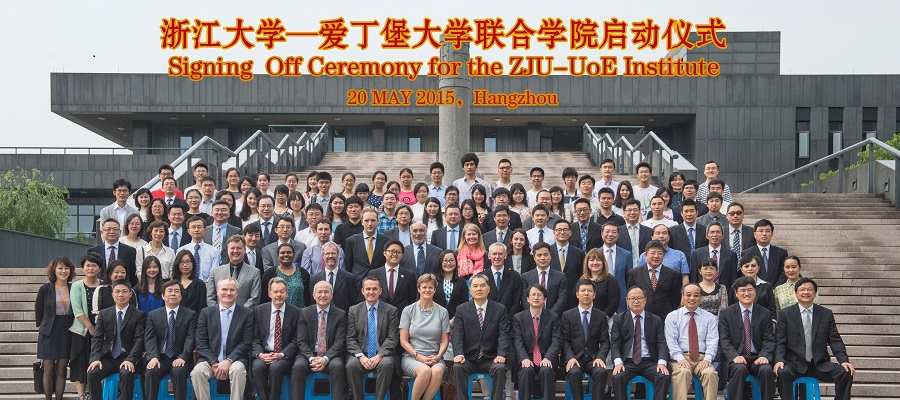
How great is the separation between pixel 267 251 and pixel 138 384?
1728mm

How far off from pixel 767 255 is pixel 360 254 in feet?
13.4

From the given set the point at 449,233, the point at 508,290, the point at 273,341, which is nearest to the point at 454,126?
the point at 449,233

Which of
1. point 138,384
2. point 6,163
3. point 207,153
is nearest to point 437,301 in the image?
point 138,384

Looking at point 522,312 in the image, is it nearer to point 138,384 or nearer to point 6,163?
point 138,384

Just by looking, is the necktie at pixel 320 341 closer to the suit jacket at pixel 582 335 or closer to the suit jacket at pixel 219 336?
the suit jacket at pixel 219 336

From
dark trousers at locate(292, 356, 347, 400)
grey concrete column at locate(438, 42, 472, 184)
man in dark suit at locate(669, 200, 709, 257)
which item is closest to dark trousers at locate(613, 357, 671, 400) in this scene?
man in dark suit at locate(669, 200, 709, 257)

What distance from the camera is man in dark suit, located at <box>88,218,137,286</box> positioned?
969 cm

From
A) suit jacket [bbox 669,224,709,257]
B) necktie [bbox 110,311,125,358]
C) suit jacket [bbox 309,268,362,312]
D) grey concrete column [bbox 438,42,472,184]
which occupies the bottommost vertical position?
necktie [bbox 110,311,125,358]

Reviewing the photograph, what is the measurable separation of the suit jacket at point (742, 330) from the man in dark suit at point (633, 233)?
57.2 inches

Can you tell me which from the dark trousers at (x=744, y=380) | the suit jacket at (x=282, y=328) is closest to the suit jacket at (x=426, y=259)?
the suit jacket at (x=282, y=328)

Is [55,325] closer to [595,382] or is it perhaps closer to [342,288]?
[342,288]

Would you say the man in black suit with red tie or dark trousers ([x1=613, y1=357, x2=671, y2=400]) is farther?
the man in black suit with red tie

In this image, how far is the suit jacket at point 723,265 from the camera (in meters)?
9.71

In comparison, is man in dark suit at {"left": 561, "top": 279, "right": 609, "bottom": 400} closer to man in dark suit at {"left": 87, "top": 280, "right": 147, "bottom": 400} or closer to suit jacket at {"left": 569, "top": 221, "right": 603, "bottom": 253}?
suit jacket at {"left": 569, "top": 221, "right": 603, "bottom": 253}
